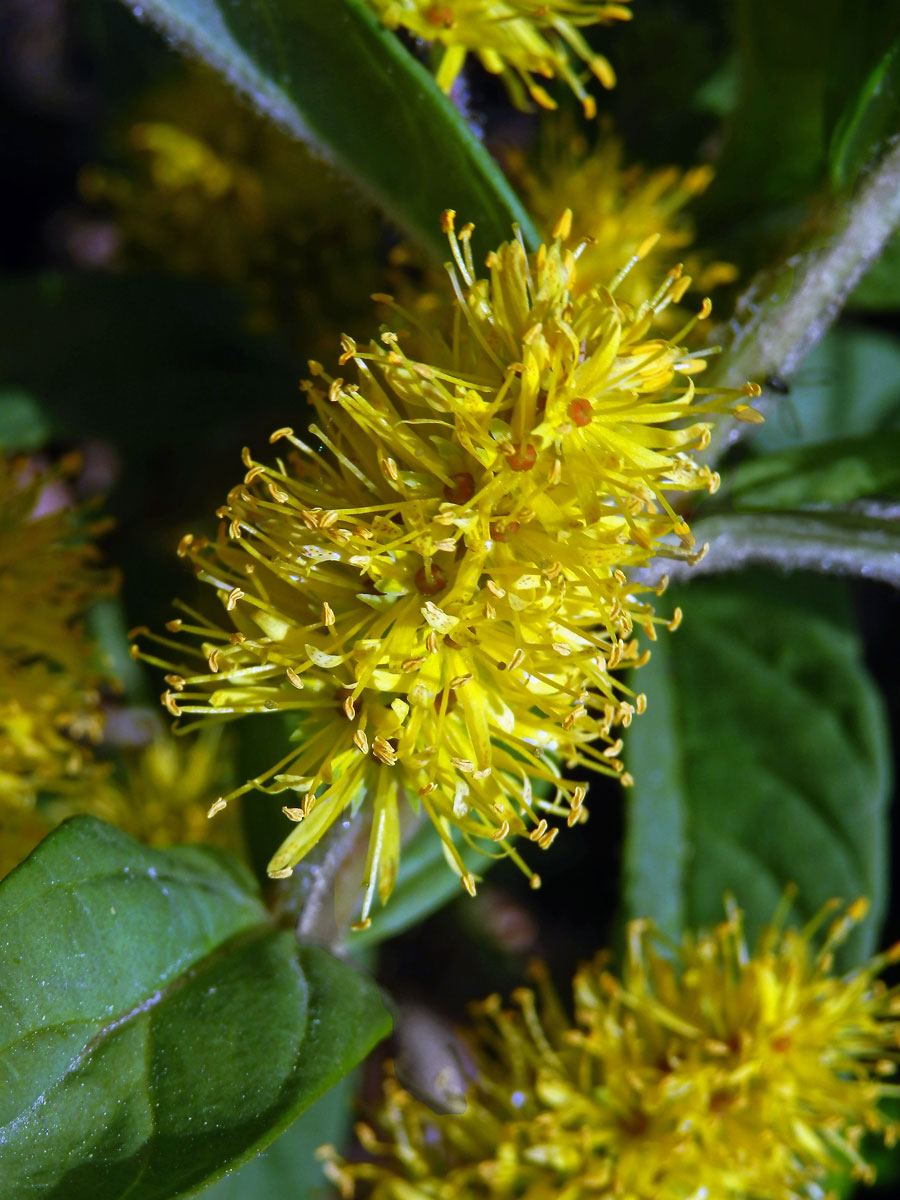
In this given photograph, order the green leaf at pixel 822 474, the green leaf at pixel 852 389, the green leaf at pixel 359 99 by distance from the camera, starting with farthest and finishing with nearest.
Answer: the green leaf at pixel 852 389 → the green leaf at pixel 822 474 → the green leaf at pixel 359 99

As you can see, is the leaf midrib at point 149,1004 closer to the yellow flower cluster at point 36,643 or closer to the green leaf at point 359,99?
the yellow flower cluster at point 36,643

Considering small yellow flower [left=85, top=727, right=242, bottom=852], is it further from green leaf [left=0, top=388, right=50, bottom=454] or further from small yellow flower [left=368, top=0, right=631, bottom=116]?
small yellow flower [left=368, top=0, right=631, bottom=116]

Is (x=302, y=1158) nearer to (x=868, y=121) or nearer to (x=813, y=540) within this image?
(x=813, y=540)

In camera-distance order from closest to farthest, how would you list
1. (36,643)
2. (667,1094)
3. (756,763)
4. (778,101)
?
(667,1094), (36,643), (778,101), (756,763)

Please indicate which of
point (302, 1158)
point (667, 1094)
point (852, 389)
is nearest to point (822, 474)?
point (667, 1094)

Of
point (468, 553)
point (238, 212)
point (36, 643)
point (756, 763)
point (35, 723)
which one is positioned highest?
point (468, 553)

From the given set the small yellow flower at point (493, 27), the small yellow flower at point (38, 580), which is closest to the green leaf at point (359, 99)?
the small yellow flower at point (493, 27)

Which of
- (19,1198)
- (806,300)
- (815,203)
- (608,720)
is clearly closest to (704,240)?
(815,203)
